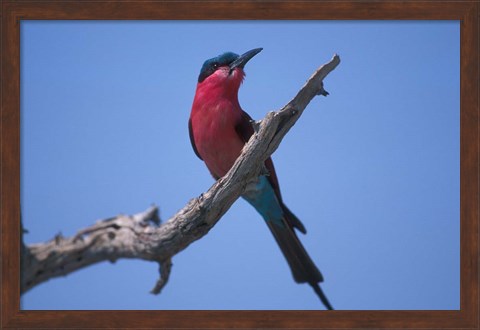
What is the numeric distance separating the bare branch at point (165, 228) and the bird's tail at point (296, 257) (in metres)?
0.80

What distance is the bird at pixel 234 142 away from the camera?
3277 mm

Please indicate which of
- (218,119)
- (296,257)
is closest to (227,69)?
(218,119)

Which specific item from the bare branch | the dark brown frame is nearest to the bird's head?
the dark brown frame

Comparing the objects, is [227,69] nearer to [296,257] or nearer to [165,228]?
[165,228]

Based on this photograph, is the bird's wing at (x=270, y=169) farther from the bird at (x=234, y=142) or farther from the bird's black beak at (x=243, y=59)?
the bird's black beak at (x=243, y=59)

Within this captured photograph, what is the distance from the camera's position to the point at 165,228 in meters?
3.38

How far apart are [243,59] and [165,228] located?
4.30ft

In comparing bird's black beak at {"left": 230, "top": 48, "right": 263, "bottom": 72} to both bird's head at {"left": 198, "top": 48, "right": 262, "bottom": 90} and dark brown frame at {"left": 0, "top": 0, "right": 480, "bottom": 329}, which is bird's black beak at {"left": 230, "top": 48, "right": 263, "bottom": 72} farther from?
dark brown frame at {"left": 0, "top": 0, "right": 480, "bottom": 329}
